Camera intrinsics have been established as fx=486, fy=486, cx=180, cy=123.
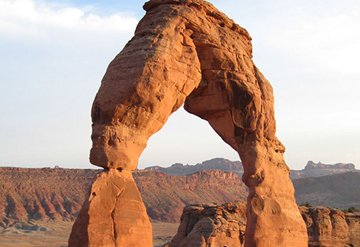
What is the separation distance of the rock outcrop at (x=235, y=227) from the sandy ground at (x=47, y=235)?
1782cm

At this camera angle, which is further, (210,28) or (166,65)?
(210,28)

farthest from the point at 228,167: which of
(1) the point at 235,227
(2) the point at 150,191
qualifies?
(1) the point at 235,227

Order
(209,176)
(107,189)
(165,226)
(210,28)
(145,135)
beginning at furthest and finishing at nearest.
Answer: (209,176)
(165,226)
(210,28)
(145,135)
(107,189)

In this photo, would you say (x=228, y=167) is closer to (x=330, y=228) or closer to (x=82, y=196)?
(x=82, y=196)

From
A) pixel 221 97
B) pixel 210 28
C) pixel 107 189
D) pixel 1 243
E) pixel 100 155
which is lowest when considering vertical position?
pixel 1 243

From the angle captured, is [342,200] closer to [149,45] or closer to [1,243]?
[1,243]

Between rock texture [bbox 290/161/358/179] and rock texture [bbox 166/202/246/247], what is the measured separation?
10144 centimetres

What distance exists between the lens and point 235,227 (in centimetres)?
1703

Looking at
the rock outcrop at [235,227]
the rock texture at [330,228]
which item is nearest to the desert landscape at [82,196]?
the rock texture at [330,228]

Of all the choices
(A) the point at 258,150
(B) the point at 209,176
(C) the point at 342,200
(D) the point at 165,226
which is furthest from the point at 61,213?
(A) the point at 258,150

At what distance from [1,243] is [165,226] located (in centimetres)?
1948

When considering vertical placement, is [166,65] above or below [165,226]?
above

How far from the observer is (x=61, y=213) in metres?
54.2

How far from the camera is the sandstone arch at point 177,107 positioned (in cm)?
817
